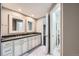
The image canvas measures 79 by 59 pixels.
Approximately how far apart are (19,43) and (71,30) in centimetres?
102

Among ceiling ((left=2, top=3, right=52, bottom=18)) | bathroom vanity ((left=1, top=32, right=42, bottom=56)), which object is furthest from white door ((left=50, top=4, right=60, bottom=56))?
bathroom vanity ((left=1, top=32, right=42, bottom=56))

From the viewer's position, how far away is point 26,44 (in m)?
2.01

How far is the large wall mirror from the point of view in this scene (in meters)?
1.87

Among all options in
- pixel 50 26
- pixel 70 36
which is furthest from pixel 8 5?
pixel 70 36

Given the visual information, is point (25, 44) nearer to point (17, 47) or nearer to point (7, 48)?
point (17, 47)

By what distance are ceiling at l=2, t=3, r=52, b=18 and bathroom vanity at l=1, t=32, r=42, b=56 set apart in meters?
0.42

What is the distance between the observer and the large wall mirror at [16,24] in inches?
73.7

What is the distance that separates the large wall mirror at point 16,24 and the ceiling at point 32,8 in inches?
6.7

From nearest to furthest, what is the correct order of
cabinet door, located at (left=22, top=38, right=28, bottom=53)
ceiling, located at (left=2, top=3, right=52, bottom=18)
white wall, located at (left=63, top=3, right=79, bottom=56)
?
white wall, located at (left=63, top=3, right=79, bottom=56)
ceiling, located at (left=2, top=3, right=52, bottom=18)
cabinet door, located at (left=22, top=38, right=28, bottom=53)

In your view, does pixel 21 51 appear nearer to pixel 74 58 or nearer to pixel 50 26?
pixel 50 26

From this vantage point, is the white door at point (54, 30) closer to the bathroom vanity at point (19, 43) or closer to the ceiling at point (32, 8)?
the ceiling at point (32, 8)

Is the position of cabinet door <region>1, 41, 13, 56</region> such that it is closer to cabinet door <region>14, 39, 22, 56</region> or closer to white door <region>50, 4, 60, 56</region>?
cabinet door <region>14, 39, 22, 56</region>

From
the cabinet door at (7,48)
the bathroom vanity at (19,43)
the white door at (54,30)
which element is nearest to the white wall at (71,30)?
the white door at (54,30)

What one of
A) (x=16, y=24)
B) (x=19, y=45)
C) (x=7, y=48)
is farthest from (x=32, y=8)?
(x=7, y=48)
